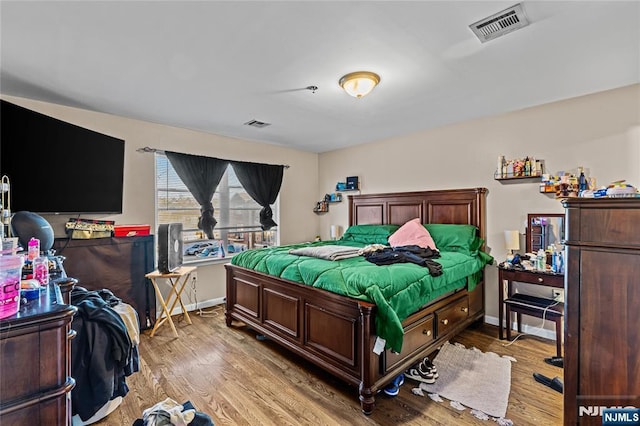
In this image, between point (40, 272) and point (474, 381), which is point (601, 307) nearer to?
point (474, 381)

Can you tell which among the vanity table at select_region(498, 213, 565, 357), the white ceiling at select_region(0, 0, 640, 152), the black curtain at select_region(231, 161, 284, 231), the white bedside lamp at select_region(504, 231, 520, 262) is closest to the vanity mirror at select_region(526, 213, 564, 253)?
the vanity table at select_region(498, 213, 565, 357)

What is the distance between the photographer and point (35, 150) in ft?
8.06

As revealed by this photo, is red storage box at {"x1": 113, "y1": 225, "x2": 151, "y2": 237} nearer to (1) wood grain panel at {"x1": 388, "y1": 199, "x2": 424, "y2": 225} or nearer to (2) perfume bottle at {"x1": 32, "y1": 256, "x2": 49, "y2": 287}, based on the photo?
(2) perfume bottle at {"x1": 32, "y1": 256, "x2": 49, "y2": 287}

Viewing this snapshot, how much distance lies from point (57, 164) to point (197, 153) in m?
1.62

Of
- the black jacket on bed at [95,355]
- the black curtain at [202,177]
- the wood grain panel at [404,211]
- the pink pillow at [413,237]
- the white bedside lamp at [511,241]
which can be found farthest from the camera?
the wood grain panel at [404,211]

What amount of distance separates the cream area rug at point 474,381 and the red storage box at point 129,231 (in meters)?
3.15

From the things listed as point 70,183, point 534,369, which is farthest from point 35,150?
point 534,369

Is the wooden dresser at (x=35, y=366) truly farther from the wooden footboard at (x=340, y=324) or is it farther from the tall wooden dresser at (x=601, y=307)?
the tall wooden dresser at (x=601, y=307)

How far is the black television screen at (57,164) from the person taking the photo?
2.31 metres

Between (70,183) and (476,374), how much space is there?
13.1 feet

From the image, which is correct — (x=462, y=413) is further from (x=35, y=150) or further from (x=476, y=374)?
(x=35, y=150)

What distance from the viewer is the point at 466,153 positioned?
3.74 m

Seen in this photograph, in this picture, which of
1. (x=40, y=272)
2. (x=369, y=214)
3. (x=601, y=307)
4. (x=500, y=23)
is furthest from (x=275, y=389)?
(x=369, y=214)

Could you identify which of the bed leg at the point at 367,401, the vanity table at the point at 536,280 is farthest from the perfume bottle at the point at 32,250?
the vanity table at the point at 536,280
